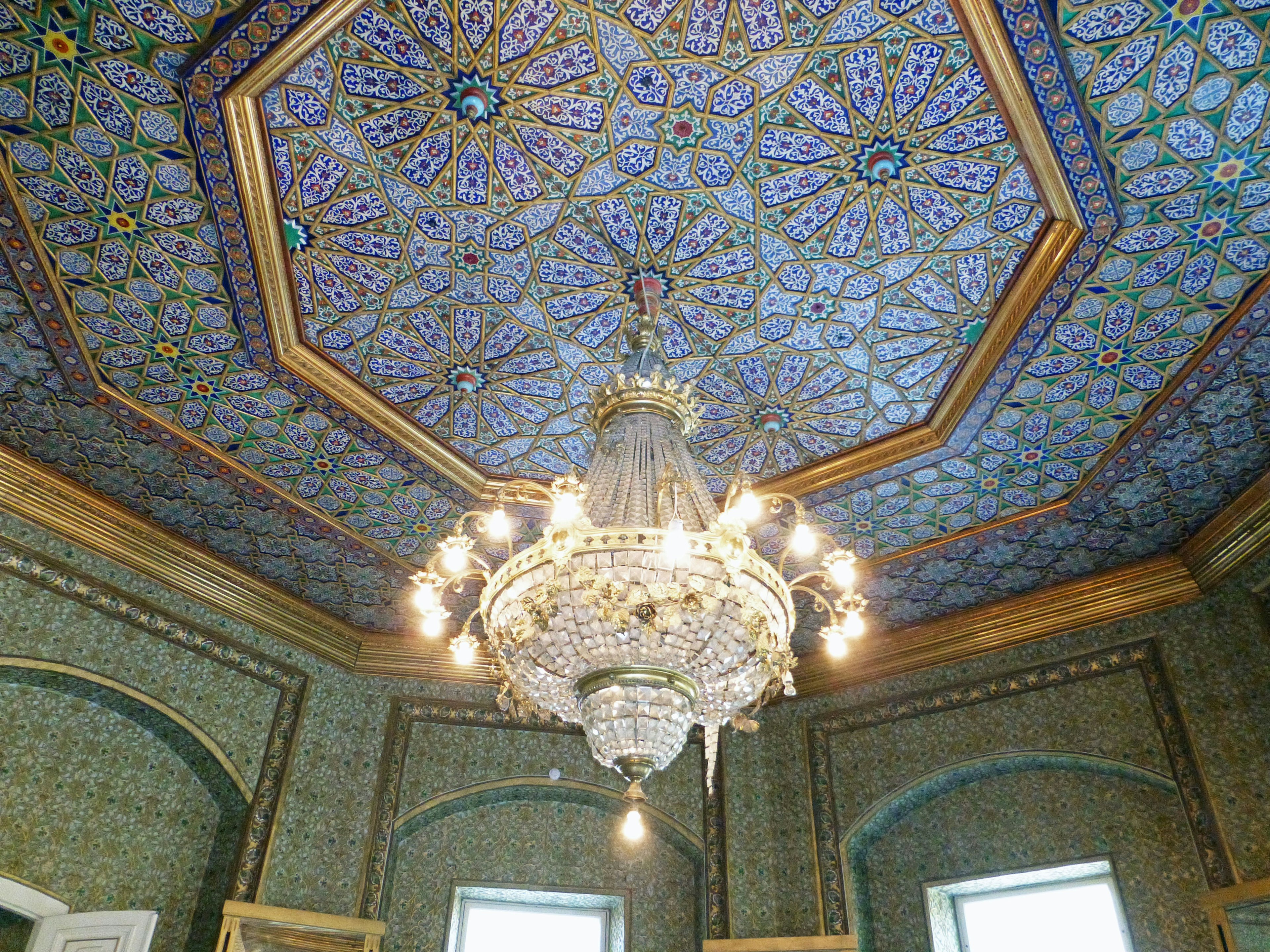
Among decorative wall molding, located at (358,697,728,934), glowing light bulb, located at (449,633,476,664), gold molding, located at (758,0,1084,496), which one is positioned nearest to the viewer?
gold molding, located at (758,0,1084,496)

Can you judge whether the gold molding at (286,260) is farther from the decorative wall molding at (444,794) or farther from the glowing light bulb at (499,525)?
the decorative wall molding at (444,794)

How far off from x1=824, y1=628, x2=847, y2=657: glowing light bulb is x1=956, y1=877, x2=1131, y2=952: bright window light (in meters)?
3.29

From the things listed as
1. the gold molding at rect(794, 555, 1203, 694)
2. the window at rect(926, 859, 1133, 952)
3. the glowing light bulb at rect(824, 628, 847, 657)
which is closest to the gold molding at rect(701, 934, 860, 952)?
the window at rect(926, 859, 1133, 952)

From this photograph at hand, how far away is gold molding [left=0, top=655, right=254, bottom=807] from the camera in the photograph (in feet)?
16.8

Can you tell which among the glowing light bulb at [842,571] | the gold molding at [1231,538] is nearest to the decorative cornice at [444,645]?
the gold molding at [1231,538]

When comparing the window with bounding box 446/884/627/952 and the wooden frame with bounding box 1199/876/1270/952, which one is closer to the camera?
the wooden frame with bounding box 1199/876/1270/952

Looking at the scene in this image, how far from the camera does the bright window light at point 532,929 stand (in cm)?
615

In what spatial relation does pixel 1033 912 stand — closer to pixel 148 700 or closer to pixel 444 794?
pixel 444 794

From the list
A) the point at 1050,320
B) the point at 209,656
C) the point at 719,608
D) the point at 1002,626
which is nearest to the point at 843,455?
the point at 1050,320

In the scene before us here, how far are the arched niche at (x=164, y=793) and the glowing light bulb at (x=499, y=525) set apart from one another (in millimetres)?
3272

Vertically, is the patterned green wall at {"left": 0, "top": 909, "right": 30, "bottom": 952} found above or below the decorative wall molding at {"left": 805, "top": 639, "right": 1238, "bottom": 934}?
below

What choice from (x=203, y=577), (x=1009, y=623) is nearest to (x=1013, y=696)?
(x=1009, y=623)

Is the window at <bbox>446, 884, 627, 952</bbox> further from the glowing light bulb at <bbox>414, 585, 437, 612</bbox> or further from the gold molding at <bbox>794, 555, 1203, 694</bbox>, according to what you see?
the glowing light bulb at <bbox>414, 585, 437, 612</bbox>

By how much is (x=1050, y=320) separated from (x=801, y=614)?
2.97 m
